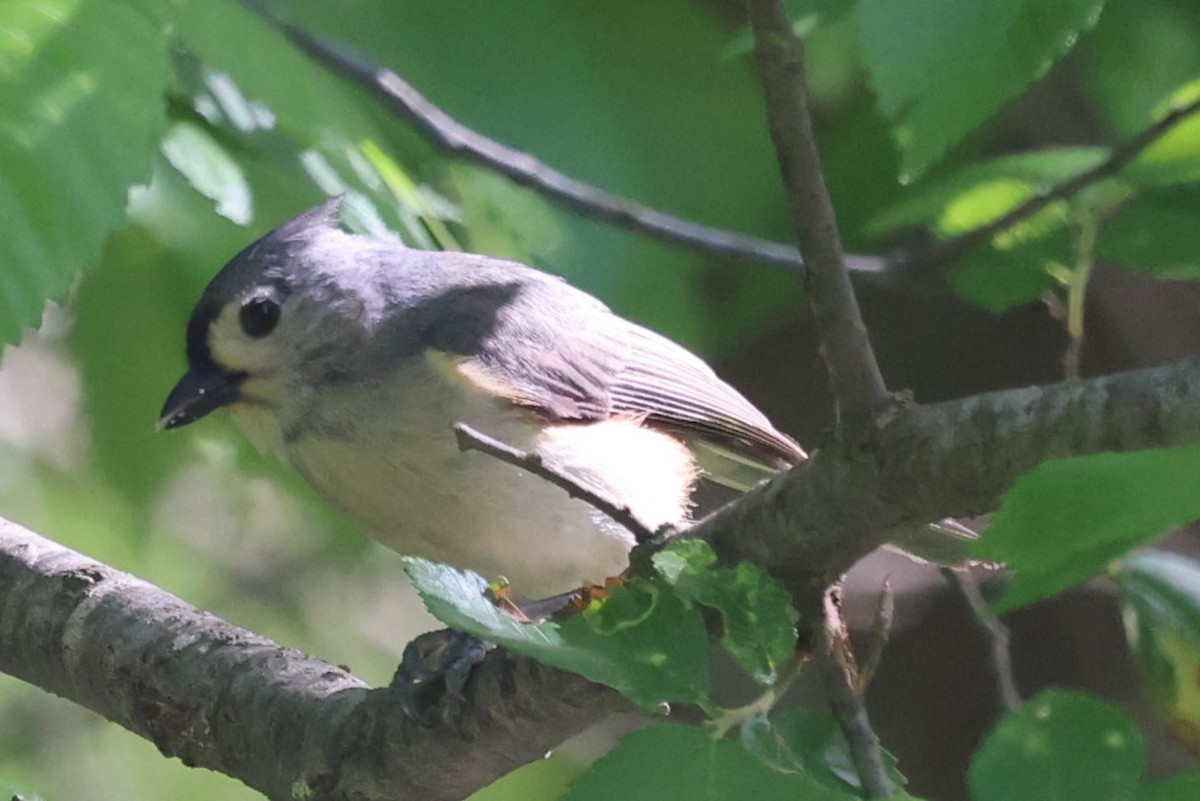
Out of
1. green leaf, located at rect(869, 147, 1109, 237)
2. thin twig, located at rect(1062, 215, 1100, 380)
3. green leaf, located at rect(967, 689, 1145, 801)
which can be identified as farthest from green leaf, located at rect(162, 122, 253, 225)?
green leaf, located at rect(967, 689, 1145, 801)

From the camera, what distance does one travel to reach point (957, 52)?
1.03 metres

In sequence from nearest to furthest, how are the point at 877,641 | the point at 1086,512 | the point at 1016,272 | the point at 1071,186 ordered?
the point at 1086,512 < the point at 877,641 < the point at 1071,186 < the point at 1016,272

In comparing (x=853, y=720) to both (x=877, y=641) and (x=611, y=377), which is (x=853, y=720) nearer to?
(x=877, y=641)

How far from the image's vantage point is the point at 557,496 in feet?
6.44

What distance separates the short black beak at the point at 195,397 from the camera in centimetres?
192

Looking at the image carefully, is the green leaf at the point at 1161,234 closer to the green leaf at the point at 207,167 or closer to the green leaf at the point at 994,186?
the green leaf at the point at 994,186

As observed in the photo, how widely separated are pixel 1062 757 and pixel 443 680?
0.84 metres

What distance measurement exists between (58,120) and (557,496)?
108cm

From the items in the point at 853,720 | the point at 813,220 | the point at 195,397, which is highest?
the point at 813,220

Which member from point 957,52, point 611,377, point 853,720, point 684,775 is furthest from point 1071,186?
point 611,377

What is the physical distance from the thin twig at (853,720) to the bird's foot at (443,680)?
0.41m

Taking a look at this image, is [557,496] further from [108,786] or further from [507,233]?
[108,786]

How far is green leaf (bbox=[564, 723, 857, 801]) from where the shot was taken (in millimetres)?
731

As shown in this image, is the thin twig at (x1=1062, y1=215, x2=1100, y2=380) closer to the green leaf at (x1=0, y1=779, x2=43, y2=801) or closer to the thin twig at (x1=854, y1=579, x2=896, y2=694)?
the thin twig at (x1=854, y1=579, x2=896, y2=694)
